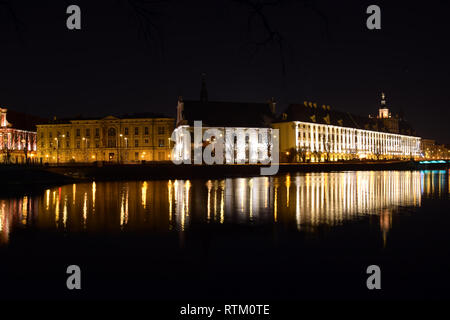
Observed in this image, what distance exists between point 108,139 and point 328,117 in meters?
59.6

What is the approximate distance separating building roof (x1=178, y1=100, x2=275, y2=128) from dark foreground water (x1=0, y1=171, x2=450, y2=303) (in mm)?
71488

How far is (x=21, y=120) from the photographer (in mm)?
87375

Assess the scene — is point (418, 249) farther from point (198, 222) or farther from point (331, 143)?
point (331, 143)

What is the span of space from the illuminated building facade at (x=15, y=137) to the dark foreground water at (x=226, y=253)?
239 feet

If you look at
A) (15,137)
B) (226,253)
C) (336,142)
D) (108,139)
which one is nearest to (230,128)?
(108,139)

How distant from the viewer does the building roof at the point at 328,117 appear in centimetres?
9494

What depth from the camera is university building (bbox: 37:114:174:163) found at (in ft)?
253

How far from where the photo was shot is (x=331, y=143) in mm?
105188

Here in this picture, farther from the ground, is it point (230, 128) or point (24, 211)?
point (230, 128)

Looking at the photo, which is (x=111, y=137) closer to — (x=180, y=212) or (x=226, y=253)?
(x=180, y=212)

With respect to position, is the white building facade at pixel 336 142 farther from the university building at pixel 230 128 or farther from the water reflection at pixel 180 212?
the water reflection at pixel 180 212

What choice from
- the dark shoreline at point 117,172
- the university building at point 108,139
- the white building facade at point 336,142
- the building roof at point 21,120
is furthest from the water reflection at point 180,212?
the building roof at point 21,120

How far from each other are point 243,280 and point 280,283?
610mm
